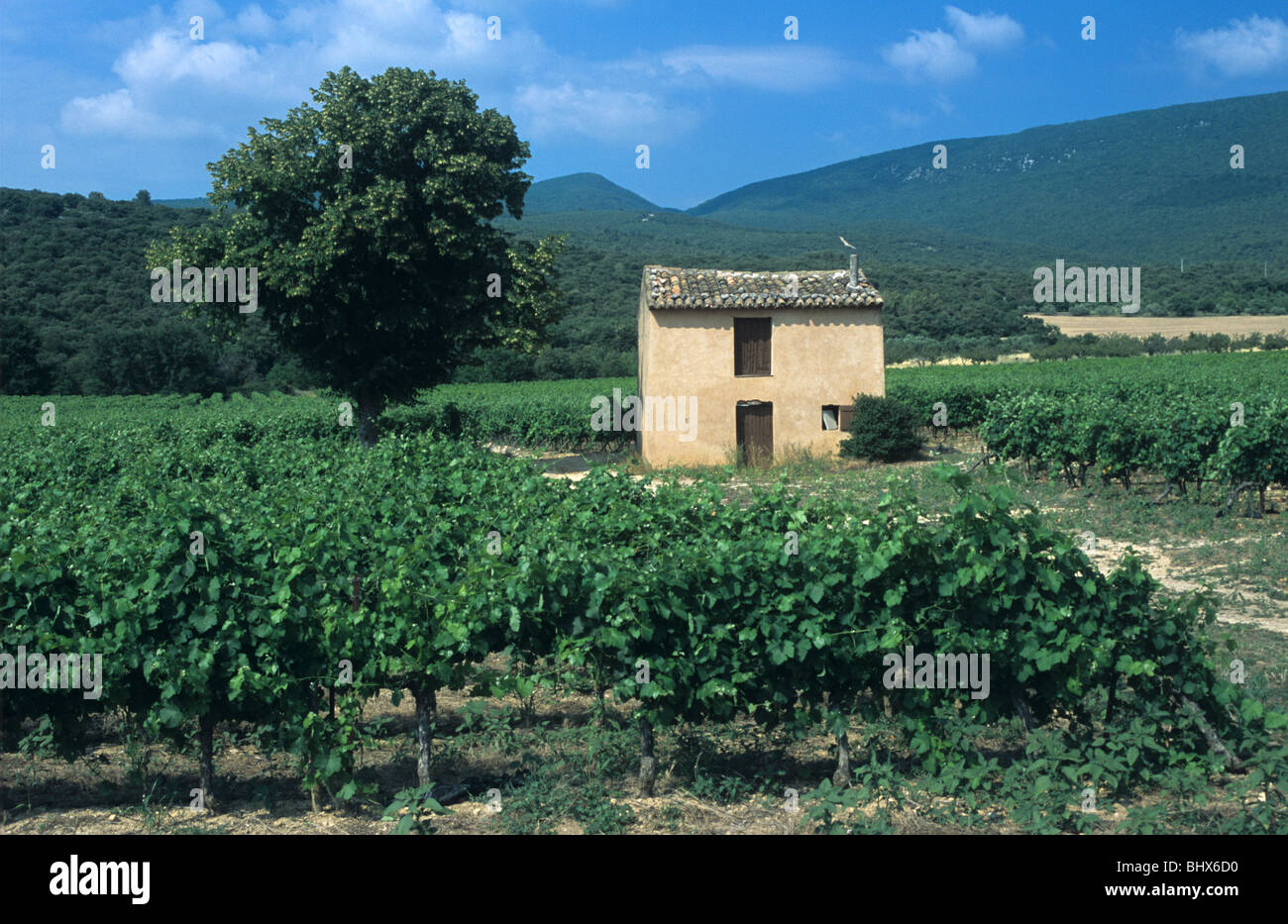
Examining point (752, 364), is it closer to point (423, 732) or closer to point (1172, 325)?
point (423, 732)

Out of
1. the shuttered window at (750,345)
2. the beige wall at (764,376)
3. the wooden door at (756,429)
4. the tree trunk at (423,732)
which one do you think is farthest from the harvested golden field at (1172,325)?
the tree trunk at (423,732)

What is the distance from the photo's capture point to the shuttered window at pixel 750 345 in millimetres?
23859

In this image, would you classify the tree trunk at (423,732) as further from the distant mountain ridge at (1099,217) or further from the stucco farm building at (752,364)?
the distant mountain ridge at (1099,217)

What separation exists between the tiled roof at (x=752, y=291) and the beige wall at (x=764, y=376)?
225 mm

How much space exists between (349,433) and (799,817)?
21435 millimetres

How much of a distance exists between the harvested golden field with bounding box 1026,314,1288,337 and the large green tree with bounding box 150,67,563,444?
48.3 metres

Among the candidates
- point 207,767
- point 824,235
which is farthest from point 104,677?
point 824,235

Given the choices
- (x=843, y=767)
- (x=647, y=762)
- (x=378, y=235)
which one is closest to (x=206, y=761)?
(x=647, y=762)

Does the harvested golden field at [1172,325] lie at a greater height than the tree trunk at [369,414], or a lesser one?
greater

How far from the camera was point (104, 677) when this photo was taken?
5102mm

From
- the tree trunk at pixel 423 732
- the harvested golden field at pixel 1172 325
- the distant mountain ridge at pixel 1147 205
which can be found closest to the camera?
the tree trunk at pixel 423 732

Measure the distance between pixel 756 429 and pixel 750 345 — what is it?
203 cm

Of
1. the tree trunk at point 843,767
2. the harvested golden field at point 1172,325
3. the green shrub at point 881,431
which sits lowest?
the tree trunk at point 843,767

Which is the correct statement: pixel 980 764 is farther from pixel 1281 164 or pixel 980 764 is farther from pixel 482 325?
pixel 1281 164
